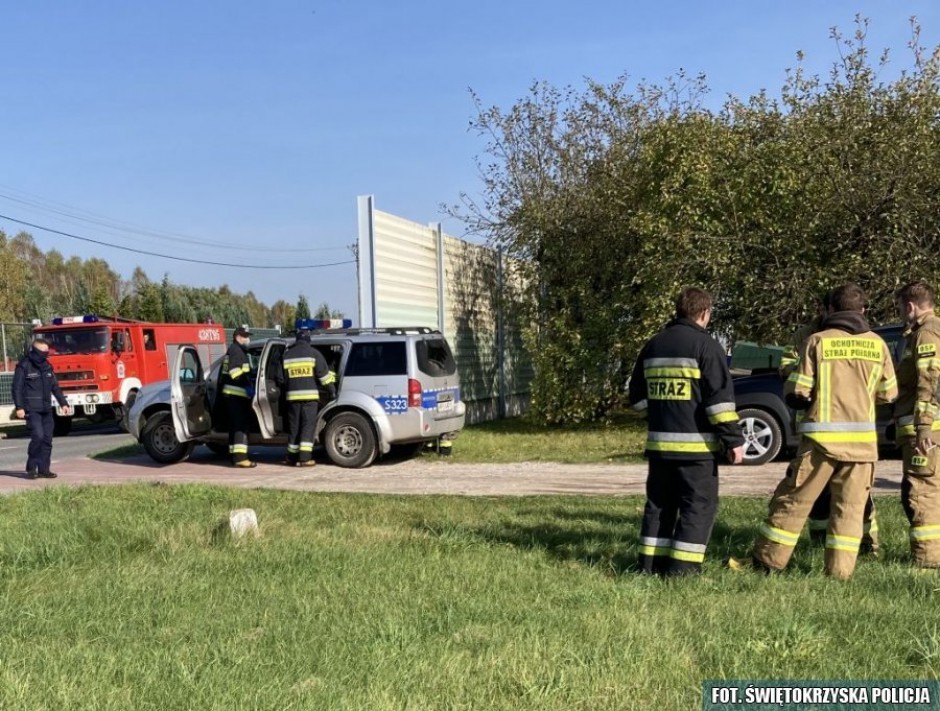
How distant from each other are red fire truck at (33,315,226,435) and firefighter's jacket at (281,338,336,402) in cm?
917

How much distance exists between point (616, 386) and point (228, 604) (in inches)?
445

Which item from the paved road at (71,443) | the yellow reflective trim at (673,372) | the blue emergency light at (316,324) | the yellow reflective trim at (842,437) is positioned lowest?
the paved road at (71,443)

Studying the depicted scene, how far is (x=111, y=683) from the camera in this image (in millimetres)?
3543

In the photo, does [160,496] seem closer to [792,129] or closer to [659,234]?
[659,234]

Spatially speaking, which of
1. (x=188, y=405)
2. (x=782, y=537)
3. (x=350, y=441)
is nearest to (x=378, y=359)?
(x=350, y=441)

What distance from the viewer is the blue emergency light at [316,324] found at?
11912 millimetres

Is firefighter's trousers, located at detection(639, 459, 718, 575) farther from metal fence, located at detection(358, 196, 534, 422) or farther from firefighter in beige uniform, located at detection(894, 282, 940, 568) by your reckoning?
metal fence, located at detection(358, 196, 534, 422)

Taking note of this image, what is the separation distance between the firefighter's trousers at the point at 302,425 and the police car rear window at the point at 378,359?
0.70 m

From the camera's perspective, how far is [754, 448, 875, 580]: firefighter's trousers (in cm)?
493

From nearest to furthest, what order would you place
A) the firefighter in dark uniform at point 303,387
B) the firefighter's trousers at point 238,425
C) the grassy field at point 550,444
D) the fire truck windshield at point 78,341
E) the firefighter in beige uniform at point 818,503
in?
1. the firefighter in beige uniform at point 818,503
2. the firefighter in dark uniform at point 303,387
3. the firefighter's trousers at point 238,425
4. the grassy field at point 550,444
5. the fire truck windshield at point 78,341

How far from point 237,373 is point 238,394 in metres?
0.28

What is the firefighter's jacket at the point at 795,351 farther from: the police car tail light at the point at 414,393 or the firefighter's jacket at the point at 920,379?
the police car tail light at the point at 414,393

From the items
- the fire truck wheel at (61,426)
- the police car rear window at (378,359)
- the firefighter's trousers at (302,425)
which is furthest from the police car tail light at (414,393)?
the fire truck wheel at (61,426)

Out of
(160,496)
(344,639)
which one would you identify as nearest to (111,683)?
(344,639)
